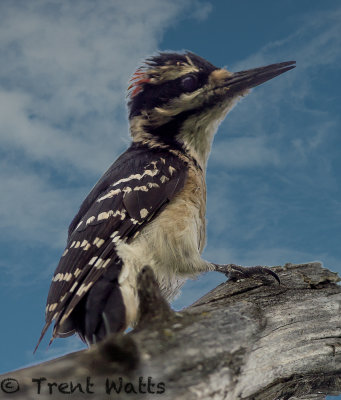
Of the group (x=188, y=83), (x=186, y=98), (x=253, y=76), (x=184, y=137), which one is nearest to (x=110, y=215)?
(x=184, y=137)

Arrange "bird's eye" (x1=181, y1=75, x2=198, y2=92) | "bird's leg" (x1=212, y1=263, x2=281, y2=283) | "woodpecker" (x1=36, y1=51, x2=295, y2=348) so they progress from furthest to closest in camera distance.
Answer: "bird's eye" (x1=181, y1=75, x2=198, y2=92) → "bird's leg" (x1=212, y1=263, x2=281, y2=283) → "woodpecker" (x1=36, y1=51, x2=295, y2=348)

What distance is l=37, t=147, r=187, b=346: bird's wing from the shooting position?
3.73m

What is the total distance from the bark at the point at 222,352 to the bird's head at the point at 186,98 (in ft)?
4.86

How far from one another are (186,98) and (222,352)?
2.57m

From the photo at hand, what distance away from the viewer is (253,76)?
514 centimetres

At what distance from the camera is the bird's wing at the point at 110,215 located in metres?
3.73

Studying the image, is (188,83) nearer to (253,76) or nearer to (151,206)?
(253,76)

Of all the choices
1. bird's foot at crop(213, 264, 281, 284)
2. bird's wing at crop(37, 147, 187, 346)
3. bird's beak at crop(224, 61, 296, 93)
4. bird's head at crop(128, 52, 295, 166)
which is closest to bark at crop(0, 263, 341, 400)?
bird's foot at crop(213, 264, 281, 284)

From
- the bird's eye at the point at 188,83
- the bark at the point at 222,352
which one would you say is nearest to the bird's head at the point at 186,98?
the bird's eye at the point at 188,83

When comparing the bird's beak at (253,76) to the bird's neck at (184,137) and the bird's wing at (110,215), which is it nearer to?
the bird's neck at (184,137)

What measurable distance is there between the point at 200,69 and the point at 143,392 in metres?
3.19

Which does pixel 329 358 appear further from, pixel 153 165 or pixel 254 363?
pixel 153 165

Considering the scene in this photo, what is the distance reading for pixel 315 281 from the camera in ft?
14.6

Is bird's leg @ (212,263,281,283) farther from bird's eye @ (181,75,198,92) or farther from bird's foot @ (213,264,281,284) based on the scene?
bird's eye @ (181,75,198,92)
